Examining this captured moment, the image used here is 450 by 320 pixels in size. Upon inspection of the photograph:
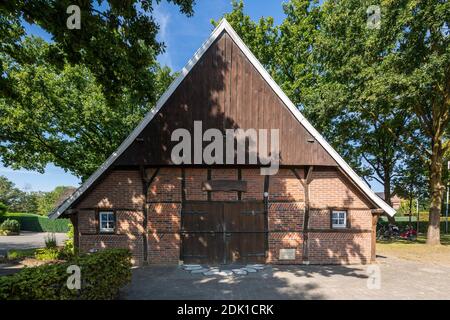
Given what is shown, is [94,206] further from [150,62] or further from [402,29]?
[402,29]

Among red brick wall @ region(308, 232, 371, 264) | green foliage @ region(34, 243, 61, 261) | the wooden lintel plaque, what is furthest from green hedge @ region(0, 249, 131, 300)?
red brick wall @ region(308, 232, 371, 264)

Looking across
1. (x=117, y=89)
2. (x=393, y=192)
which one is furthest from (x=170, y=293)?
(x=393, y=192)

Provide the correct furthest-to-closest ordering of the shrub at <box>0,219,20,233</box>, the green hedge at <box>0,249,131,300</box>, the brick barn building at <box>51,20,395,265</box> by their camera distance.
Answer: the shrub at <box>0,219,20,233</box> → the brick barn building at <box>51,20,395,265</box> → the green hedge at <box>0,249,131,300</box>

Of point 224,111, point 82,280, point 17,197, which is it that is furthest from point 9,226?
point 17,197

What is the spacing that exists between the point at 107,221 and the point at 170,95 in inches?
214

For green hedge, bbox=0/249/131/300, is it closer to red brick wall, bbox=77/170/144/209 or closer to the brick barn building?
the brick barn building

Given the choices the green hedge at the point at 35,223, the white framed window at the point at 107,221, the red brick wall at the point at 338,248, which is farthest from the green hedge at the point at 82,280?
the green hedge at the point at 35,223

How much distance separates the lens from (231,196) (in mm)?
10461

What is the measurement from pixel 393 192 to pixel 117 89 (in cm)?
2728

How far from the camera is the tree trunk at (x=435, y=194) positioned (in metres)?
16.8

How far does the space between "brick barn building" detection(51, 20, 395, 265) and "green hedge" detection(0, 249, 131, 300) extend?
3.07 meters

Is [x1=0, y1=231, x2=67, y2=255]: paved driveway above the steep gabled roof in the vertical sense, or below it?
below

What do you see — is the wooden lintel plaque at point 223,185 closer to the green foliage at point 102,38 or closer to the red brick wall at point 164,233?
the red brick wall at point 164,233

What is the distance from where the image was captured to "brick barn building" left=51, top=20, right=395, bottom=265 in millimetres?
10211
